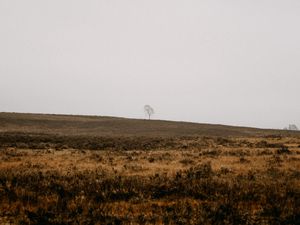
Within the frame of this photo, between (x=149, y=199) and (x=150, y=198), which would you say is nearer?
(x=149, y=199)

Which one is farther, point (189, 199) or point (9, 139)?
point (9, 139)

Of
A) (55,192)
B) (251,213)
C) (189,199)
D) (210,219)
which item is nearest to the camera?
(210,219)

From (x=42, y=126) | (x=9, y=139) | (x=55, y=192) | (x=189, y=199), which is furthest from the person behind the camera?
(x=42, y=126)

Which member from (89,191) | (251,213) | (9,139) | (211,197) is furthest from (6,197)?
(9,139)

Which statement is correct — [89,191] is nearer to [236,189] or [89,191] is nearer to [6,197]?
[6,197]

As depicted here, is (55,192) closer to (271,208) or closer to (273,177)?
(271,208)

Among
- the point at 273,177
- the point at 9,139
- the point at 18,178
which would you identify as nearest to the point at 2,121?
the point at 9,139

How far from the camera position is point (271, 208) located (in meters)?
8.23

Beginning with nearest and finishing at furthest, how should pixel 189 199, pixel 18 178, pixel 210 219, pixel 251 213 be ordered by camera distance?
pixel 210 219
pixel 251 213
pixel 189 199
pixel 18 178

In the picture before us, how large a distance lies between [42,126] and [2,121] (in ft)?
25.5

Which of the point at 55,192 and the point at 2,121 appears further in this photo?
the point at 2,121

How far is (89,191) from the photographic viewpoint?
33.0 ft

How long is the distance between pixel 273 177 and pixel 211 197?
4195 mm

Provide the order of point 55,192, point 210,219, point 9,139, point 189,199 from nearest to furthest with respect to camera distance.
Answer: point 210,219
point 189,199
point 55,192
point 9,139
